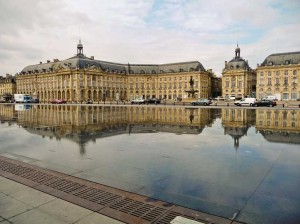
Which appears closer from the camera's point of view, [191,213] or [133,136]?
[191,213]

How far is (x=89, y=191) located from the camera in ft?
21.9

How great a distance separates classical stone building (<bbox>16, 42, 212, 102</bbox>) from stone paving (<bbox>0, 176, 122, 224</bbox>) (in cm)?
10130

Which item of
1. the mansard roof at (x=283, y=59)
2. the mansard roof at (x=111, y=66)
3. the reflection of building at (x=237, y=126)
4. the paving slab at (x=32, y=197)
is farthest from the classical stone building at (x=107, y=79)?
the paving slab at (x=32, y=197)

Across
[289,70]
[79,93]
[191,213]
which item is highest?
[289,70]

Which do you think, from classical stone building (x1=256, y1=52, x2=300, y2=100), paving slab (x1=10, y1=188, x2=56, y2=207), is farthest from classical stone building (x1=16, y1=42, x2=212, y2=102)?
paving slab (x1=10, y1=188, x2=56, y2=207)

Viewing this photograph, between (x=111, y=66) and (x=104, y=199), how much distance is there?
12194 cm

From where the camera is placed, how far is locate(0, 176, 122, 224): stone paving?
5.19m

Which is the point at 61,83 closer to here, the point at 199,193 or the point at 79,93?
the point at 79,93

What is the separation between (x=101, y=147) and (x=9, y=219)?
21.8 feet

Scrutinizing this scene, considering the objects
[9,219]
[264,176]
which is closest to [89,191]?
[9,219]

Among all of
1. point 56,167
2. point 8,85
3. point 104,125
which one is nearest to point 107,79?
point 8,85

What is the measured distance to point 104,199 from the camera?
6.22m

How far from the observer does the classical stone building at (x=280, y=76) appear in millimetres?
94125

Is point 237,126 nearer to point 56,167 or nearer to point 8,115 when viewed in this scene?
point 56,167
